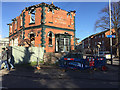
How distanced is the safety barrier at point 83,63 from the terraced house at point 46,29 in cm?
→ 462

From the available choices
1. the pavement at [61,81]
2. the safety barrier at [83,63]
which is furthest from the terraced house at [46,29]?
the pavement at [61,81]

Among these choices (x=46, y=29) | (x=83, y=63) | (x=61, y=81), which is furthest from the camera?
(x=46, y=29)

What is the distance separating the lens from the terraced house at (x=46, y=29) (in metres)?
13.6

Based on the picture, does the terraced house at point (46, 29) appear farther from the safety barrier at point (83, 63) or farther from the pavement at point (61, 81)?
the pavement at point (61, 81)

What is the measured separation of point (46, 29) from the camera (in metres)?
13.8

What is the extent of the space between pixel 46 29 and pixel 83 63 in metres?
8.29

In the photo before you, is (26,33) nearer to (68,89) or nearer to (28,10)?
(28,10)

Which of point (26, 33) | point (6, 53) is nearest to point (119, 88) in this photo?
point (6, 53)

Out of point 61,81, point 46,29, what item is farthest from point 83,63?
point 46,29

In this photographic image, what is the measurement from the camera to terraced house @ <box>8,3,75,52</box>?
537 inches

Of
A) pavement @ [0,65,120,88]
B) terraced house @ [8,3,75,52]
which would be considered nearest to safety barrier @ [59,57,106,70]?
pavement @ [0,65,120,88]

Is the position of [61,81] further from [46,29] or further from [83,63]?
[46,29]

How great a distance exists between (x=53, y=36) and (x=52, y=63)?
5070 millimetres

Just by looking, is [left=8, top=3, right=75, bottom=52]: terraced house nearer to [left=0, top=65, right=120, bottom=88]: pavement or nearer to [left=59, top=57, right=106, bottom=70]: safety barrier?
[left=59, top=57, right=106, bottom=70]: safety barrier
